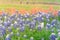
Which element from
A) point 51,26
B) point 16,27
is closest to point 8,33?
point 16,27

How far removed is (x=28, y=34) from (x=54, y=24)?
0.56 metres

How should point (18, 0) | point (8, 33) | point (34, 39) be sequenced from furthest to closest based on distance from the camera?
point (18, 0)
point (8, 33)
point (34, 39)

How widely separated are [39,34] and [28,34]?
0.61 feet

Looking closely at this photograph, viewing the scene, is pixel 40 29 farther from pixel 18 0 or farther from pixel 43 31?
pixel 18 0

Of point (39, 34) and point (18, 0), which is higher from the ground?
point (39, 34)

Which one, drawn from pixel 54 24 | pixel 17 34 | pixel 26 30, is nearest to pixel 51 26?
pixel 54 24

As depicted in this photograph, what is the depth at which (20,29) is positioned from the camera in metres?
3.52

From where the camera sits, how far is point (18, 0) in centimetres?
1277

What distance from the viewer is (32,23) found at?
3758 mm

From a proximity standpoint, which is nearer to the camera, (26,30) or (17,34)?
(17,34)

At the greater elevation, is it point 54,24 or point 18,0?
point 54,24

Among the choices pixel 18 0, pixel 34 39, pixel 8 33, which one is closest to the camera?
pixel 34 39

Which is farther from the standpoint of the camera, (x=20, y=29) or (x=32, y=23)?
(x=32, y=23)

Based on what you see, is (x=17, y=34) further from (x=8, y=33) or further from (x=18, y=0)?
(x=18, y=0)
